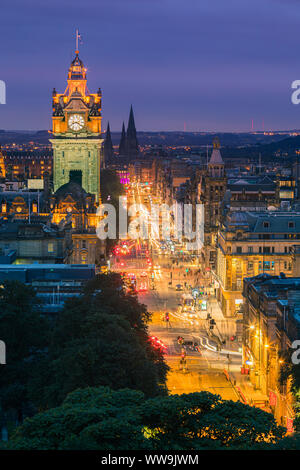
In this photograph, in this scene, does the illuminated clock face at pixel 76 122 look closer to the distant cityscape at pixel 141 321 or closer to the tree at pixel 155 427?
the distant cityscape at pixel 141 321

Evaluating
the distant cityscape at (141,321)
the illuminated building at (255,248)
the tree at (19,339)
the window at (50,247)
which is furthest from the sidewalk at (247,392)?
the illuminated building at (255,248)

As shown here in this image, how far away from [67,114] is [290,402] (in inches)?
4821

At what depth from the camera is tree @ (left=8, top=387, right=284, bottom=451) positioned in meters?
38.1

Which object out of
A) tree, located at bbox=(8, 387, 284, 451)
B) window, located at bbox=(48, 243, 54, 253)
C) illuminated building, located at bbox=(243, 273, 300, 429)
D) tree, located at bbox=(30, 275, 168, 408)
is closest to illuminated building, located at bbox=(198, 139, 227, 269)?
window, located at bbox=(48, 243, 54, 253)

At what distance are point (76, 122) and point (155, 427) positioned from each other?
138681 mm

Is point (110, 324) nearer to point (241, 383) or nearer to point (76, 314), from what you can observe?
point (76, 314)

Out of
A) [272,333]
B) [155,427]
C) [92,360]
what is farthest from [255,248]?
[155,427]

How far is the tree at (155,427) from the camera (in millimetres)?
38062

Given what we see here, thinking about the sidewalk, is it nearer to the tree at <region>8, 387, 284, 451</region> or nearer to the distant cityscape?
the distant cityscape

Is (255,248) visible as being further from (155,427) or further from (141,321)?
(155,427)

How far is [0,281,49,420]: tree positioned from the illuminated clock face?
102784mm

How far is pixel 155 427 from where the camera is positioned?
133 ft

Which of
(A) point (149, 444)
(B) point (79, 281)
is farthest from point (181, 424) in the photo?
(B) point (79, 281)
